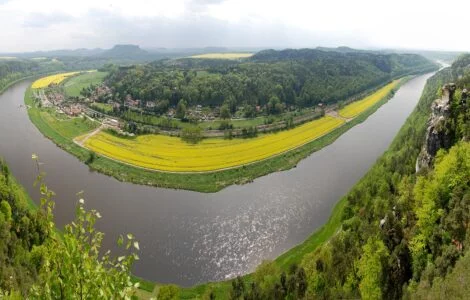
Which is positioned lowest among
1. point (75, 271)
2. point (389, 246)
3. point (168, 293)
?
point (168, 293)

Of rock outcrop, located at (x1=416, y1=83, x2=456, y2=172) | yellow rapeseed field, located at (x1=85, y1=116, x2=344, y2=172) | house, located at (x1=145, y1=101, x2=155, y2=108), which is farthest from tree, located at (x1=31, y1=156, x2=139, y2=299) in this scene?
house, located at (x1=145, y1=101, x2=155, y2=108)

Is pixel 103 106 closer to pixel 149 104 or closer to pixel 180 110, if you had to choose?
pixel 149 104

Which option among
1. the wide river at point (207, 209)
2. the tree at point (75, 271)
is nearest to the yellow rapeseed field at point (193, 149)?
the wide river at point (207, 209)

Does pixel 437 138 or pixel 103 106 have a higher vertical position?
pixel 437 138

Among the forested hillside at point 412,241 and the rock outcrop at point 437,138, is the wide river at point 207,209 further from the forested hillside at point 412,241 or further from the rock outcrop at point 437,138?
the rock outcrop at point 437,138

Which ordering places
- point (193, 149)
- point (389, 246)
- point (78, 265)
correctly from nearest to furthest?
point (78, 265)
point (389, 246)
point (193, 149)

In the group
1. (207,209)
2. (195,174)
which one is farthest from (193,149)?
(207,209)
